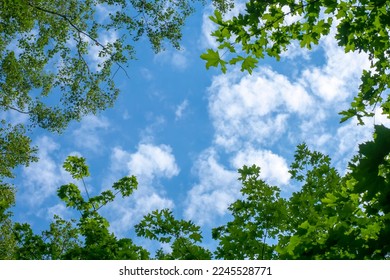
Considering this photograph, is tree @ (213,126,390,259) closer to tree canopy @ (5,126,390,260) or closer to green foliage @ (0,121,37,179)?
tree canopy @ (5,126,390,260)

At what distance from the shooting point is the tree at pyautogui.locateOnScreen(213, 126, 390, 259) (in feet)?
9.17

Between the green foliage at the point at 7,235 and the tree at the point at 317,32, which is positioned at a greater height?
the green foliage at the point at 7,235

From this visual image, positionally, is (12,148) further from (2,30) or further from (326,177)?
(326,177)

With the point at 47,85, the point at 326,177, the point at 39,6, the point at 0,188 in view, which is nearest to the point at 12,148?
the point at 0,188

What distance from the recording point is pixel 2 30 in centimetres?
1462

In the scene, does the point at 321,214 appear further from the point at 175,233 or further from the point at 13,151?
the point at 13,151

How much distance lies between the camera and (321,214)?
6035mm

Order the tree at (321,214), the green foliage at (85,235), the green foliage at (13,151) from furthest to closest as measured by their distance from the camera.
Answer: the green foliage at (13,151) → the green foliage at (85,235) → the tree at (321,214)

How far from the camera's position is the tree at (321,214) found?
2.80 metres

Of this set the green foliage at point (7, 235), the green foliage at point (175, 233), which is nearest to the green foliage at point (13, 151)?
the green foliage at point (7, 235)

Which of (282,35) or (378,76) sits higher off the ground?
(282,35)

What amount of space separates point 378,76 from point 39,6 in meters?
13.6

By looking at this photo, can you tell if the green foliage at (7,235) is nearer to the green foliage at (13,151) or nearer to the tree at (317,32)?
the green foliage at (13,151)

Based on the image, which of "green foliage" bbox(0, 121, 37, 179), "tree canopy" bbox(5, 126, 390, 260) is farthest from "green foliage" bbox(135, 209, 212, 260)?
"green foliage" bbox(0, 121, 37, 179)
